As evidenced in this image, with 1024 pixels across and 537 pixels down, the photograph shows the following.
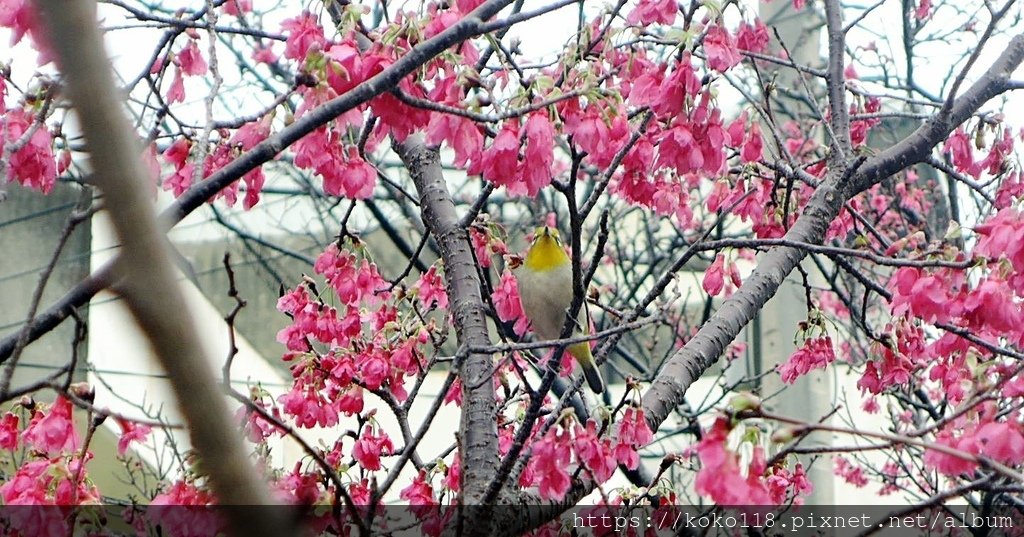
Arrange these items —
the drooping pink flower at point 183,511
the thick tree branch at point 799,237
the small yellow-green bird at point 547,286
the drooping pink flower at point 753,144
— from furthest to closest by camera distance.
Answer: the small yellow-green bird at point 547,286 < the drooping pink flower at point 753,144 < the thick tree branch at point 799,237 < the drooping pink flower at point 183,511

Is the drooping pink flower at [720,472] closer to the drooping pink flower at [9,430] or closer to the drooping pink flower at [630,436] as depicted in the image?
the drooping pink flower at [630,436]

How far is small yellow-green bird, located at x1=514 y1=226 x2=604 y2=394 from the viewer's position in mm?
3422

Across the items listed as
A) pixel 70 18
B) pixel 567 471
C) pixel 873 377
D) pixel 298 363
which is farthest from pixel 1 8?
pixel 873 377

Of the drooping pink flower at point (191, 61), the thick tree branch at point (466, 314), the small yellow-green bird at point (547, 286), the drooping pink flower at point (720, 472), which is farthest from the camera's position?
the small yellow-green bird at point (547, 286)

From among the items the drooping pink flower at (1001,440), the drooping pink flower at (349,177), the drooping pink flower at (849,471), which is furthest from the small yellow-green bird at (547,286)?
the drooping pink flower at (849,471)

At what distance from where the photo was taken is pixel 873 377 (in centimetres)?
300

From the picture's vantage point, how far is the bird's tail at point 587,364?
347 centimetres

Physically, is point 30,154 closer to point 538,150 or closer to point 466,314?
point 466,314

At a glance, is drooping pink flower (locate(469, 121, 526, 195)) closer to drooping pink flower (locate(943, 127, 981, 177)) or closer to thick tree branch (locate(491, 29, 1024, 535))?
thick tree branch (locate(491, 29, 1024, 535))

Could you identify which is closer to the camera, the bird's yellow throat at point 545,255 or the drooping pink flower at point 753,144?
the drooping pink flower at point 753,144

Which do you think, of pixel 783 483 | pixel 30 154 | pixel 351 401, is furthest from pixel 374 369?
pixel 783 483

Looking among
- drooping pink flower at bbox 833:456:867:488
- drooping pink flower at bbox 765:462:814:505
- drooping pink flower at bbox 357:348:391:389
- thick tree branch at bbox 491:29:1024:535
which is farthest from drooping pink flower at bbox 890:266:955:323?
drooping pink flower at bbox 833:456:867:488

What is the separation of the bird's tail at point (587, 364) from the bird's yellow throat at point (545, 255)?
0.29 meters

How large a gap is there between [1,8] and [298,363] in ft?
4.29
